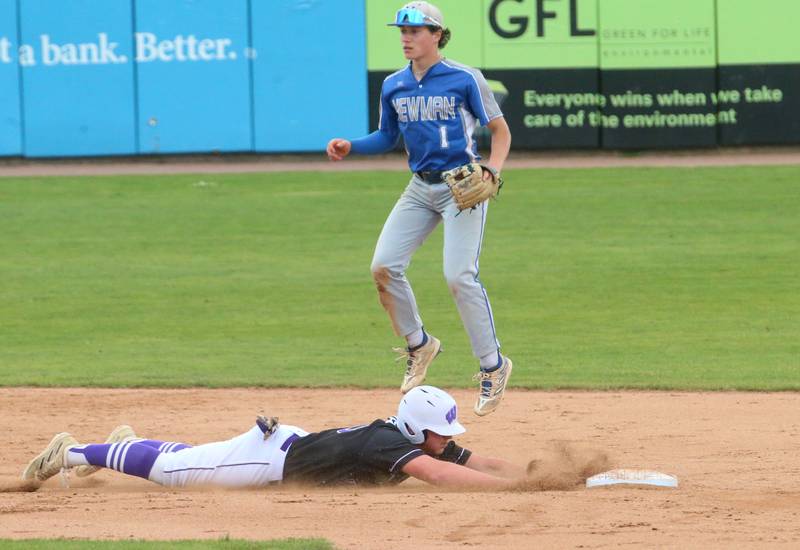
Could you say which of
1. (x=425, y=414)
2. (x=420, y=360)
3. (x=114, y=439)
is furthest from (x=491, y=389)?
(x=114, y=439)

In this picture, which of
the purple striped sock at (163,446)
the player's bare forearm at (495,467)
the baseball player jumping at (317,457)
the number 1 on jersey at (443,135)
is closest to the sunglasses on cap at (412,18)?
the number 1 on jersey at (443,135)

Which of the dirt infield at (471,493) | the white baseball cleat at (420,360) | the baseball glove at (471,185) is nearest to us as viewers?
the dirt infield at (471,493)

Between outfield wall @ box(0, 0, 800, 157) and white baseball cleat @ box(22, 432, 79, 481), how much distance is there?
19.1 meters

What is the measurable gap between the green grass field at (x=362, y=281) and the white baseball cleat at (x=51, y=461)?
355 centimetres

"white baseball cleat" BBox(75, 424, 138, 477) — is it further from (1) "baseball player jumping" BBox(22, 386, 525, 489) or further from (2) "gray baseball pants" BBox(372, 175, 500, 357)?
(2) "gray baseball pants" BBox(372, 175, 500, 357)

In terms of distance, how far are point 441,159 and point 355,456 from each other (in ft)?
6.90

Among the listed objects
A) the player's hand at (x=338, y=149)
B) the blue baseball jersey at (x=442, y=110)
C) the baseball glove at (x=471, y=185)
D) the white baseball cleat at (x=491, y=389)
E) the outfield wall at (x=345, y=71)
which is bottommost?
the white baseball cleat at (x=491, y=389)

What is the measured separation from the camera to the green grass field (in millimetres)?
12023

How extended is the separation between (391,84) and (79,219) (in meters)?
13.5

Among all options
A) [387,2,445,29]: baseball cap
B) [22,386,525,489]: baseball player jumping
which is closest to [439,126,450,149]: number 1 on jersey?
[387,2,445,29]: baseball cap

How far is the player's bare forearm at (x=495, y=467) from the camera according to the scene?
25.0 ft

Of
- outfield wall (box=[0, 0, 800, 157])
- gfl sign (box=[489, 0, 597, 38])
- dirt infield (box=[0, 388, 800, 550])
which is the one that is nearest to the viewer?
dirt infield (box=[0, 388, 800, 550])

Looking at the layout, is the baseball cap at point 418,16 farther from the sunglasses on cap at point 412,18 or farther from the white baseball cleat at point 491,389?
the white baseball cleat at point 491,389

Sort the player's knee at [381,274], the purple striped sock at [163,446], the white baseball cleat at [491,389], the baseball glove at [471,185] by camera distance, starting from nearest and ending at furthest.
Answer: the purple striped sock at [163,446] → the baseball glove at [471,185] → the white baseball cleat at [491,389] → the player's knee at [381,274]
